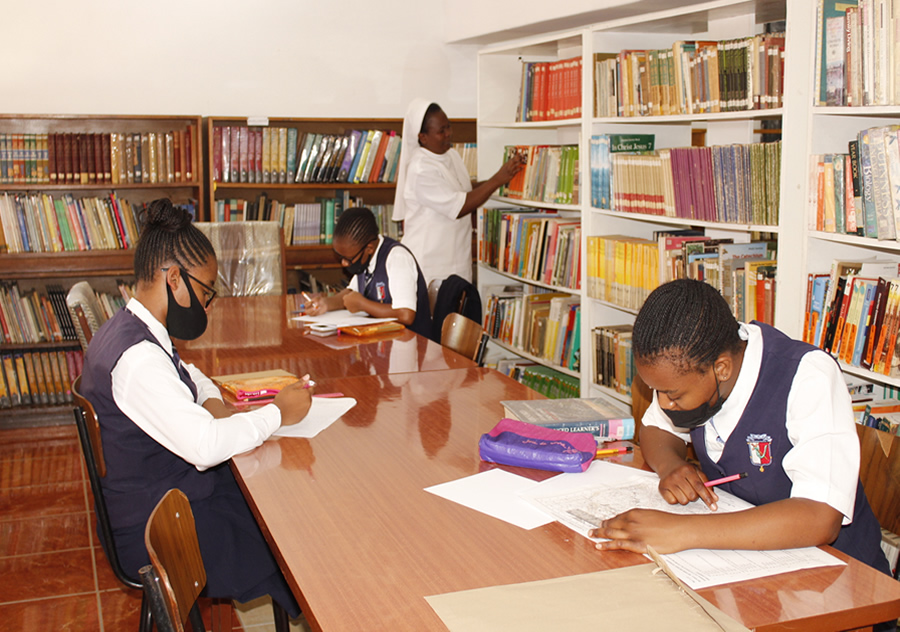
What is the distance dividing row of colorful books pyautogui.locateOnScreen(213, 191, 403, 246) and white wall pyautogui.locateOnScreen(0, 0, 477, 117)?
0.58 metres

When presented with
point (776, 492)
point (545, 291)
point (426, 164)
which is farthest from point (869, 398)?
point (426, 164)

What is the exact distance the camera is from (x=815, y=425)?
1470 millimetres

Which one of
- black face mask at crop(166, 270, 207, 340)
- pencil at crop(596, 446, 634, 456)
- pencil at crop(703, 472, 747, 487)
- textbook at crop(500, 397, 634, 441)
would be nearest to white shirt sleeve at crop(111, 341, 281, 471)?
black face mask at crop(166, 270, 207, 340)

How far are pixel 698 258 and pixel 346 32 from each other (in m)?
3.22

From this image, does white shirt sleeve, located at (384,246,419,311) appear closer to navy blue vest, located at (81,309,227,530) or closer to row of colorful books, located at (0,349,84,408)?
navy blue vest, located at (81,309,227,530)

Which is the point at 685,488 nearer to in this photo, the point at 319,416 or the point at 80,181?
the point at 319,416

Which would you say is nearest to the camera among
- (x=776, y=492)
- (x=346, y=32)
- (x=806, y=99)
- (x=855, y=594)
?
(x=855, y=594)

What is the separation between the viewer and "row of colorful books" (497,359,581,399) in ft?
14.5

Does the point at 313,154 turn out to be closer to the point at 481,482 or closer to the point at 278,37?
the point at 278,37

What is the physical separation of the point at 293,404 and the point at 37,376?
3.51 m

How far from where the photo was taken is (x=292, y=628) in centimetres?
274

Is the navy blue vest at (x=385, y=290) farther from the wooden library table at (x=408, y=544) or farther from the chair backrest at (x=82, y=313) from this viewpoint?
the wooden library table at (x=408, y=544)

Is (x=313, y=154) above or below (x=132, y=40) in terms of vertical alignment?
below

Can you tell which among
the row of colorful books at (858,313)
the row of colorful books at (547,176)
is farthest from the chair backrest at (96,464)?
the row of colorful books at (547,176)
